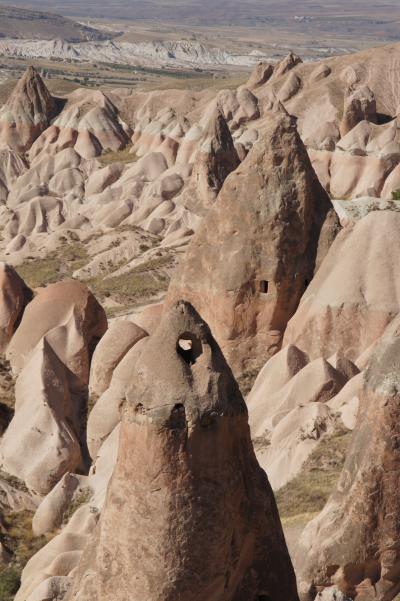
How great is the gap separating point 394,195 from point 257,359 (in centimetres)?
2091

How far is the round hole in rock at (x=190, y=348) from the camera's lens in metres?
9.59

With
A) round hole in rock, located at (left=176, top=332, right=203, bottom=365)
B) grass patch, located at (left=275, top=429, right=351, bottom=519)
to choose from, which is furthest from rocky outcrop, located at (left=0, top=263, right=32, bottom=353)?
round hole in rock, located at (left=176, top=332, right=203, bottom=365)

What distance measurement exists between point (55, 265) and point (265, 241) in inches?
1034

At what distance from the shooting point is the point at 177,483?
9.32 metres

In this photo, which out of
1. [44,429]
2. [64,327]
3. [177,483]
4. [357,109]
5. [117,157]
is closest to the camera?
[177,483]

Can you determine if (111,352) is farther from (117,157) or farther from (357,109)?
(117,157)

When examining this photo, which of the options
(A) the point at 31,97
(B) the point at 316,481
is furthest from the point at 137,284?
(A) the point at 31,97

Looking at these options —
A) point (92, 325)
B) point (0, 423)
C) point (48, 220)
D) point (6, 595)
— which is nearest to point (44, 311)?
point (92, 325)

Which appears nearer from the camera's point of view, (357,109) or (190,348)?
(190,348)

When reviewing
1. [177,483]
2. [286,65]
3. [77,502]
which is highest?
[286,65]

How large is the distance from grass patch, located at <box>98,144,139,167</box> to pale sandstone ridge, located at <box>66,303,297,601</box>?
56585 mm

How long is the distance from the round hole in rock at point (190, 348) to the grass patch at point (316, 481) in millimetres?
4735

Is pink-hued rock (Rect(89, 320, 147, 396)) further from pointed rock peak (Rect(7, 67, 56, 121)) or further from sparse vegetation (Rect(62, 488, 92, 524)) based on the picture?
pointed rock peak (Rect(7, 67, 56, 121))

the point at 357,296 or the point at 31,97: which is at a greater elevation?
the point at 31,97
